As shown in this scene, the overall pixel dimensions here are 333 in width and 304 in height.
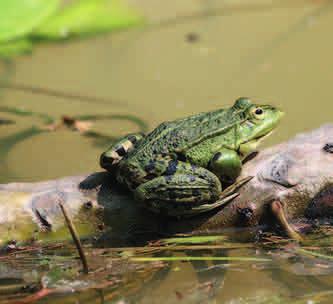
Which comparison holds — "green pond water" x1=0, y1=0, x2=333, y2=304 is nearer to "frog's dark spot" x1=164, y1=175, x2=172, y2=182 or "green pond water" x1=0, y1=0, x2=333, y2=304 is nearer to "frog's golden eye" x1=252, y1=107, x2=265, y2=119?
"frog's dark spot" x1=164, y1=175, x2=172, y2=182

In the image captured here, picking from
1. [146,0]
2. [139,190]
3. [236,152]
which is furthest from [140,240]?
[146,0]

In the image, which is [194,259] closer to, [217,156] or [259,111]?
[217,156]

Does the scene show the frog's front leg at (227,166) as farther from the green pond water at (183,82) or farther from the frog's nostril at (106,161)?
the frog's nostril at (106,161)

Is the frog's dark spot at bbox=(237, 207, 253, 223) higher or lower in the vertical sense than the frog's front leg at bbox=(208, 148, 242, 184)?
lower

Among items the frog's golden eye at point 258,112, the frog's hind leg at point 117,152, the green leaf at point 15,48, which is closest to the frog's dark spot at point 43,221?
the frog's hind leg at point 117,152

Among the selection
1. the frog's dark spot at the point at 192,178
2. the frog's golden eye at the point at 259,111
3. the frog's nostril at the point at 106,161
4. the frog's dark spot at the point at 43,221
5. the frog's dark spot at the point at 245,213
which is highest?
the frog's golden eye at the point at 259,111

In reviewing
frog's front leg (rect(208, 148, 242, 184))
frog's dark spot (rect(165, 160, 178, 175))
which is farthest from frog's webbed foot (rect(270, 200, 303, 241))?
frog's dark spot (rect(165, 160, 178, 175))
